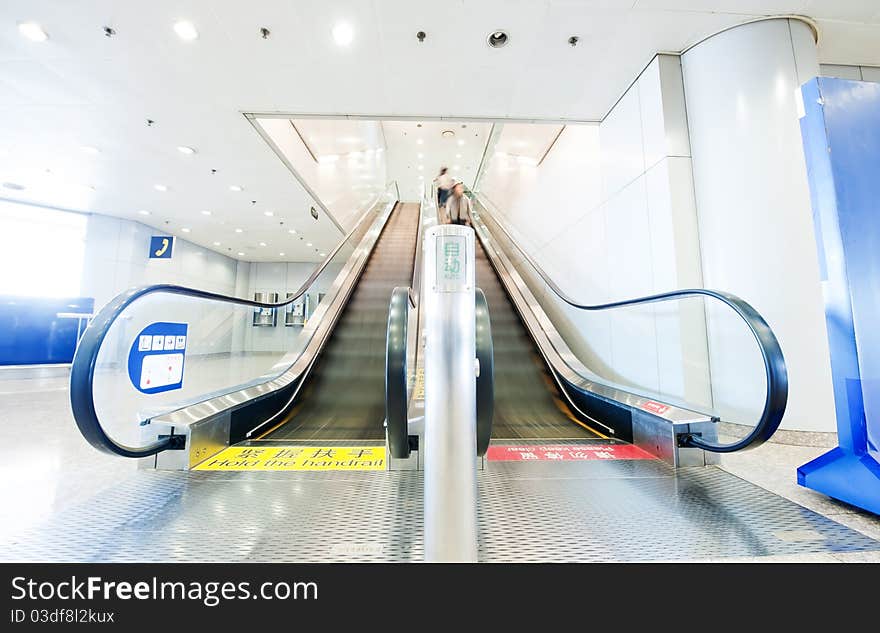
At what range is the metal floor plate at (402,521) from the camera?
1.44m

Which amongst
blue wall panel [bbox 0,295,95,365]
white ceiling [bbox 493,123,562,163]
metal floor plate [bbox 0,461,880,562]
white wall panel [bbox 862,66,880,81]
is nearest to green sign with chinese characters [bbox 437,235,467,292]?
metal floor plate [bbox 0,461,880,562]

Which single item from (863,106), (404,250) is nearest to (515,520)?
(863,106)

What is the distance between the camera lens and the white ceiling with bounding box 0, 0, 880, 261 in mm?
3490

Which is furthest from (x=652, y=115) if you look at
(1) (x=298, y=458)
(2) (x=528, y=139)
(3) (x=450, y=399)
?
(1) (x=298, y=458)

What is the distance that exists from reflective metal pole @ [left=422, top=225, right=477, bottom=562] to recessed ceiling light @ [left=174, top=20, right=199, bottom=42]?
4424mm

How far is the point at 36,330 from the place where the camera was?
7.61m

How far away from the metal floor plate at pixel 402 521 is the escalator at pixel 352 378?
3.49ft

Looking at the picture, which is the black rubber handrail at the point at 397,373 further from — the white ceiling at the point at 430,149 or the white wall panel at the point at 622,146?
the white ceiling at the point at 430,149

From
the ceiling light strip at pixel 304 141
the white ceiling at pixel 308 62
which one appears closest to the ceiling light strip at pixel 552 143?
the white ceiling at pixel 308 62

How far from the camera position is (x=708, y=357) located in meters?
3.55

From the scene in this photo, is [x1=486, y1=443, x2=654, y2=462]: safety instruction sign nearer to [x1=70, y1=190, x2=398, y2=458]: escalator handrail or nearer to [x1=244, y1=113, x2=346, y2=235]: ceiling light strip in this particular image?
[x1=70, y1=190, x2=398, y2=458]: escalator handrail
